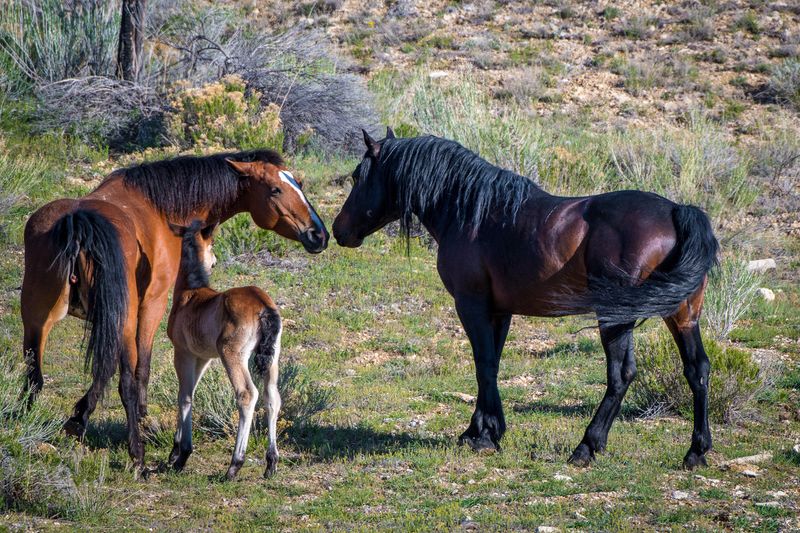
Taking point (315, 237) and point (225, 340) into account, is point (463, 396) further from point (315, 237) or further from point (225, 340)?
point (225, 340)

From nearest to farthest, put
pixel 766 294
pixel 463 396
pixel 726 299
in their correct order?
1. pixel 463 396
2. pixel 726 299
3. pixel 766 294

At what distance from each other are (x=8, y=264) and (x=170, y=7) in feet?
33.3

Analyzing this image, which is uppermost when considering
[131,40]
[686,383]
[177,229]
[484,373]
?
[131,40]

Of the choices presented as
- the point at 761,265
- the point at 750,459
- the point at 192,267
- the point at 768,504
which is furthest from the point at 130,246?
the point at 761,265

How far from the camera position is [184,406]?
6.52 meters

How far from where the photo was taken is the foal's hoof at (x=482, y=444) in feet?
23.0

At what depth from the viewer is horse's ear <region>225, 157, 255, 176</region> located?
767 centimetres

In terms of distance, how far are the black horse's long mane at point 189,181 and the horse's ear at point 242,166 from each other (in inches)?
1.9

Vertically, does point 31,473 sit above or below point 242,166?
below

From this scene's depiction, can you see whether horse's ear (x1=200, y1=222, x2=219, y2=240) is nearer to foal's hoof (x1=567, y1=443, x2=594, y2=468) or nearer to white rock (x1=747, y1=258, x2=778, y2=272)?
foal's hoof (x1=567, y1=443, x2=594, y2=468)

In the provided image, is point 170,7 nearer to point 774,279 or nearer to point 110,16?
point 110,16

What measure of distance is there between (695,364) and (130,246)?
13.6 feet

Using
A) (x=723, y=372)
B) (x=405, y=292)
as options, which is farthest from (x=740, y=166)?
(x=723, y=372)

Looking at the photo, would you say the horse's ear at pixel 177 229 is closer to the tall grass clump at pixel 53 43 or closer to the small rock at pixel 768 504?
the small rock at pixel 768 504
